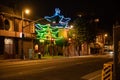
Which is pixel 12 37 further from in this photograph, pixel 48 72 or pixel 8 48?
pixel 48 72

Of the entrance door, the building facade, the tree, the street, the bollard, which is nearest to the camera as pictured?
the bollard

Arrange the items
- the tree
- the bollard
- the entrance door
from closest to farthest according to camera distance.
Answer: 1. the bollard
2. the entrance door
3. the tree

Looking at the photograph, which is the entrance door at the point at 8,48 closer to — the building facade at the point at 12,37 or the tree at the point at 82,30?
the building facade at the point at 12,37

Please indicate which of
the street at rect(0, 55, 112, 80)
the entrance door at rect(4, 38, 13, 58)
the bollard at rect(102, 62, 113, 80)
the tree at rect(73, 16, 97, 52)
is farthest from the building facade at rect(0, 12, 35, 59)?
the bollard at rect(102, 62, 113, 80)

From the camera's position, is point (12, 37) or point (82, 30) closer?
point (12, 37)

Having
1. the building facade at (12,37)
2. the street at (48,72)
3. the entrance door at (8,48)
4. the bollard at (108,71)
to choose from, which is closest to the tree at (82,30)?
the building facade at (12,37)

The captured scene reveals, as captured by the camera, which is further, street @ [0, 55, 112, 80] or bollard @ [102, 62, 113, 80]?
street @ [0, 55, 112, 80]

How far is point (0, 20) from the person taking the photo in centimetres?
4378

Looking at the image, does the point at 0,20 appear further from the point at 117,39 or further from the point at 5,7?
the point at 117,39

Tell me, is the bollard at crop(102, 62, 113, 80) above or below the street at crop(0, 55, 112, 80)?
above

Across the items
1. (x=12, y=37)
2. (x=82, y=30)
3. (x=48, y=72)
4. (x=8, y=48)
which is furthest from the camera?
(x=82, y=30)

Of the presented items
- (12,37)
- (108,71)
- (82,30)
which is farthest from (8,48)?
(108,71)

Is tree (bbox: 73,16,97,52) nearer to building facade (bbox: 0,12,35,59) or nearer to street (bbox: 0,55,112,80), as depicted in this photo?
building facade (bbox: 0,12,35,59)

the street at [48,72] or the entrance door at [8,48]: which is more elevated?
the entrance door at [8,48]
